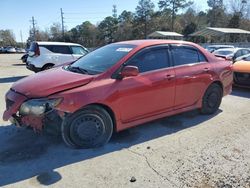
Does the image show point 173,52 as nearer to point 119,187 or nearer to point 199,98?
point 199,98

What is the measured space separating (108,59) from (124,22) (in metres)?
59.9

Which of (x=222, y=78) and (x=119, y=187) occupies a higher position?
(x=222, y=78)

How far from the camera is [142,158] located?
418cm

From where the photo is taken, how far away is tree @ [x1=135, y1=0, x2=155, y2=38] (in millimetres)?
59281

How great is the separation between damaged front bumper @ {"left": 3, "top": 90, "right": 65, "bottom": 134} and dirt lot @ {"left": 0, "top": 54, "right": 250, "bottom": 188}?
44 centimetres

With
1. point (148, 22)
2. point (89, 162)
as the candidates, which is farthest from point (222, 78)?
point (148, 22)

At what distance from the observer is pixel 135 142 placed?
4.79m

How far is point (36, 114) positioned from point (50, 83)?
1.76 feet

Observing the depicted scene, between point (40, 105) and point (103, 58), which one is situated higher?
point (103, 58)

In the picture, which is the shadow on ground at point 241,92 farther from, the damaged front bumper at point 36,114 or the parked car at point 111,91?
the damaged front bumper at point 36,114

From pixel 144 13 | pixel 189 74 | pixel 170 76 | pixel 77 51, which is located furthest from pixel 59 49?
pixel 144 13

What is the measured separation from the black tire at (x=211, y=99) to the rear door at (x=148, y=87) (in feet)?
3.74

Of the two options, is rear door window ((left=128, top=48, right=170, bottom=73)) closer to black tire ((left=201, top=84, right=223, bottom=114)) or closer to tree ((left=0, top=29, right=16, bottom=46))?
black tire ((left=201, top=84, right=223, bottom=114))

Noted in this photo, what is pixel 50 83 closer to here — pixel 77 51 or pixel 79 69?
pixel 79 69
